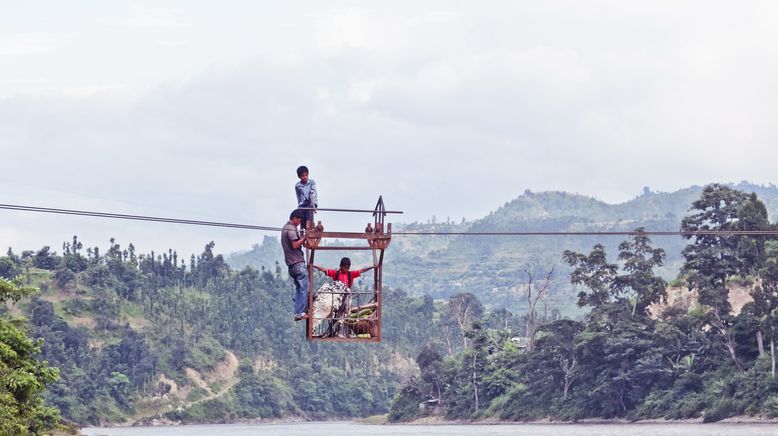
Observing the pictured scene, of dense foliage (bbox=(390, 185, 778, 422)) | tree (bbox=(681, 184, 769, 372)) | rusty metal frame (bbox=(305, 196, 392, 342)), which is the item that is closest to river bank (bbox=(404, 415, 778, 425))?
dense foliage (bbox=(390, 185, 778, 422))

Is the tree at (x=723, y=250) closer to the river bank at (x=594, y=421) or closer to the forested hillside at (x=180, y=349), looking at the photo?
the river bank at (x=594, y=421)

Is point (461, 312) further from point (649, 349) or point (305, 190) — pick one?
point (305, 190)

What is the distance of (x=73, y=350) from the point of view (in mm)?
155250

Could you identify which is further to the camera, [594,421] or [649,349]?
[594,421]

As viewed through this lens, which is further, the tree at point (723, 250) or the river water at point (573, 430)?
the tree at point (723, 250)

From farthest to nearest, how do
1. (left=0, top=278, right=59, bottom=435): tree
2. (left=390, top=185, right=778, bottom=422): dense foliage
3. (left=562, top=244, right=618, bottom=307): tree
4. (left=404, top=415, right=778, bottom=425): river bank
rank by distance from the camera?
(left=562, top=244, right=618, bottom=307): tree, (left=390, top=185, right=778, bottom=422): dense foliage, (left=404, top=415, right=778, bottom=425): river bank, (left=0, top=278, right=59, bottom=435): tree

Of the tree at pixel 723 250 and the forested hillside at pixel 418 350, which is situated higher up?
the tree at pixel 723 250

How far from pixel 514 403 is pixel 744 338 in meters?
28.4

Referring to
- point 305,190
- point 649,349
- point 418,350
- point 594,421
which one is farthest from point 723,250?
point 418,350

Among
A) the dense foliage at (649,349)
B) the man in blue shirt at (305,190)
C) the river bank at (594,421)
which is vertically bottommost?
the river bank at (594,421)

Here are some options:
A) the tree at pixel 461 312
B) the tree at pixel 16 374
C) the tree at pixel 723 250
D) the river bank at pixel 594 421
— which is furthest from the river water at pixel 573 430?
the tree at pixel 16 374

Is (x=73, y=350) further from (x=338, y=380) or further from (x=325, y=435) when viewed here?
(x=325, y=435)

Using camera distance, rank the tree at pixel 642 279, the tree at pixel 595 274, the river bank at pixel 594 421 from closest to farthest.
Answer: the river bank at pixel 594 421, the tree at pixel 642 279, the tree at pixel 595 274

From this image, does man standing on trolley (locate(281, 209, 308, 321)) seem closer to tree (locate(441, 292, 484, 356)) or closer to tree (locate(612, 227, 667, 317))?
tree (locate(612, 227, 667, 317))
